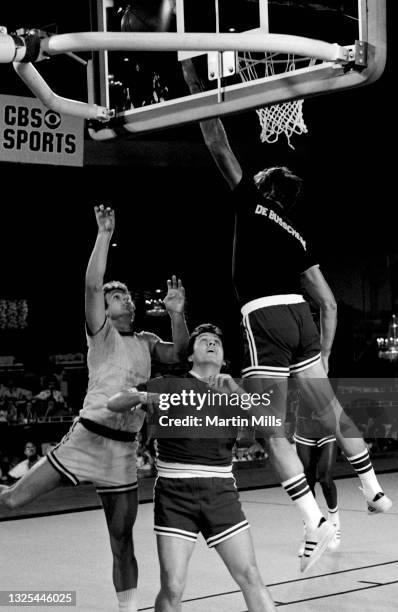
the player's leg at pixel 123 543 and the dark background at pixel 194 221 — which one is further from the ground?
the dark background at pixel 194 221

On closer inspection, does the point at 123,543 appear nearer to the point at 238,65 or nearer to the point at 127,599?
the point at 127,599

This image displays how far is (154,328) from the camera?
23.2m

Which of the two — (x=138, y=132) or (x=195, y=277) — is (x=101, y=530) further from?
(x=195, y=277)

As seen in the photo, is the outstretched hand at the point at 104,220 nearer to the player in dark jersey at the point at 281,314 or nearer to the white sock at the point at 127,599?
the player in dark jersey at the point at 281,314

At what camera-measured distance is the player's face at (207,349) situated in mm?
5348

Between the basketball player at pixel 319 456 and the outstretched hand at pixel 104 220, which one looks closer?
the outstretched hand at pixel 104 220

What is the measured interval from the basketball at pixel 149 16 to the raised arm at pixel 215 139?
0.82 ft

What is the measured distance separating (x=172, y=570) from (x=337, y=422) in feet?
4.66

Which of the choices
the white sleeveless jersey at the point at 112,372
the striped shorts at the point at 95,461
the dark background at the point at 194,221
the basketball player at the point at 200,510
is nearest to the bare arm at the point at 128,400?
the basketball player at the point at 200,510

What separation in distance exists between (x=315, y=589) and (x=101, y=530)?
128 inches

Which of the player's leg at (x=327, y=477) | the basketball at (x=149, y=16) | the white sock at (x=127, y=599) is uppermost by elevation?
the basketball at (x=149, y=16)

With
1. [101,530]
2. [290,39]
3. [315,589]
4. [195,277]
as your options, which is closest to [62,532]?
[101,530]

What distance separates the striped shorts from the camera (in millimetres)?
5855

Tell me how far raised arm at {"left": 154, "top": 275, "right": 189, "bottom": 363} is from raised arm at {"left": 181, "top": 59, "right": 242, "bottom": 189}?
77 cm
